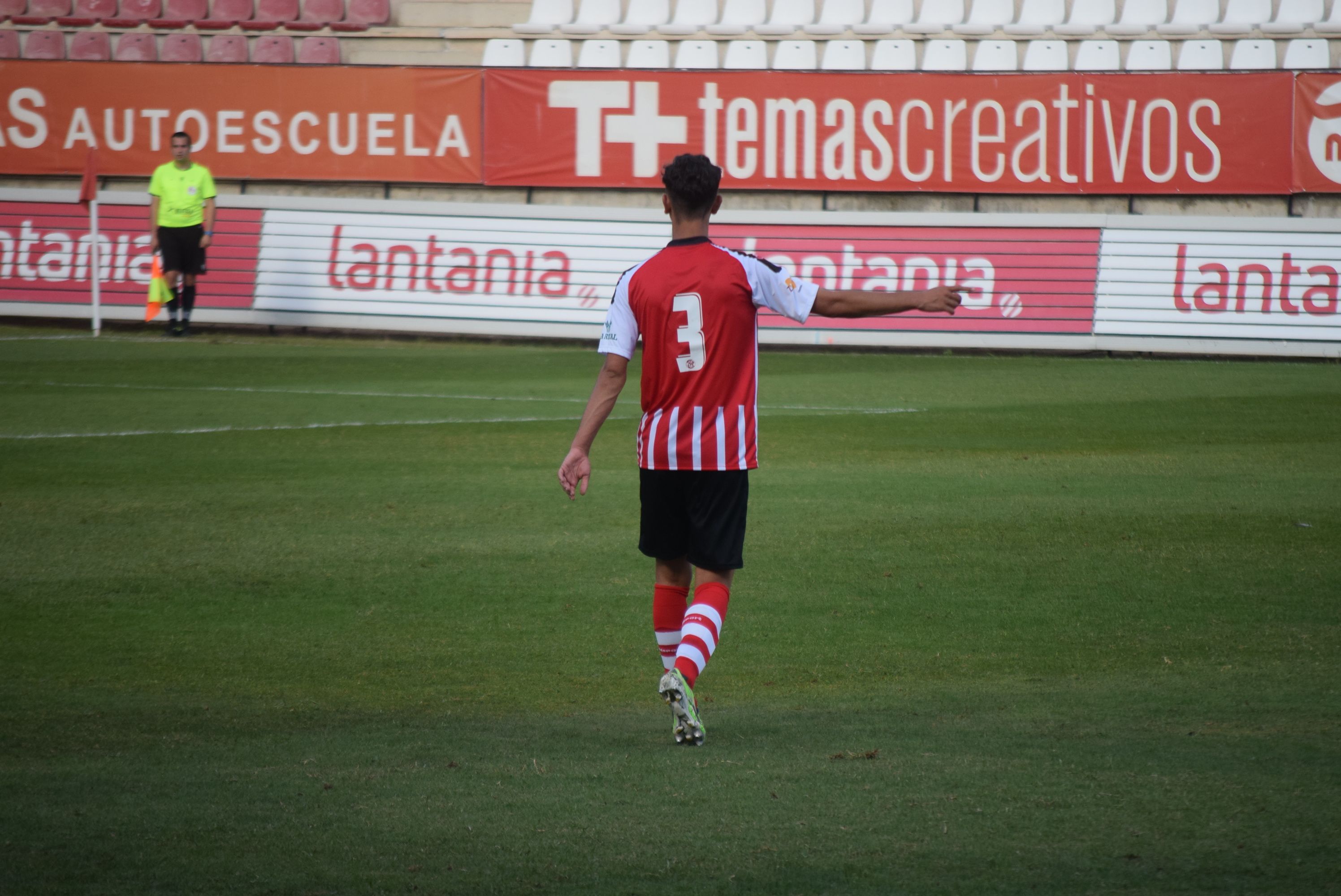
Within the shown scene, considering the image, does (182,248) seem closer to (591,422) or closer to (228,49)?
(228,49)

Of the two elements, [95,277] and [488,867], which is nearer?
[488,867]

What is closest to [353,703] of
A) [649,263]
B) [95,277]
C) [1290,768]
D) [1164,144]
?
[649,263]

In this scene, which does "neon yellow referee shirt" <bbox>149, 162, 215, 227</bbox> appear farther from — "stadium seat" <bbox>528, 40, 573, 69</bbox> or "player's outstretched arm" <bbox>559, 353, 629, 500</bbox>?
"player's outstretched arm" <bbox>559, 353, 629, 500</bbox>

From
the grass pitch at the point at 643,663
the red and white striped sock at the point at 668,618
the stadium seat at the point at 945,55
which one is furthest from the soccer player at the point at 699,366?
the stadium seat at the point at 945,55

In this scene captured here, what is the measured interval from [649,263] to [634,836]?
208cm

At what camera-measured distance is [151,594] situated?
683 cm

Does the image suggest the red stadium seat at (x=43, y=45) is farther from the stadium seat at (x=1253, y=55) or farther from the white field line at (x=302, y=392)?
the stadium seat at (x=1253, y=55)

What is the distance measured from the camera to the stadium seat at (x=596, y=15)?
24516 mm

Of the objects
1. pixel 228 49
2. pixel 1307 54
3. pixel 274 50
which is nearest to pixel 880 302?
pixel 1307 54

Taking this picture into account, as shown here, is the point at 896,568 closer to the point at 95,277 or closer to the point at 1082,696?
the point at 1082,696

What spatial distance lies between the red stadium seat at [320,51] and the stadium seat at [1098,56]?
464 inches

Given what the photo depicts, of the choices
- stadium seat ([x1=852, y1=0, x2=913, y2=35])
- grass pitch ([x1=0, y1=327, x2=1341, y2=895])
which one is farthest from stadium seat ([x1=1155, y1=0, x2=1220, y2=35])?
grass pitch ([x1=0, y1=327, x2=1341, y2=895])

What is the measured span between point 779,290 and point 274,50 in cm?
2154

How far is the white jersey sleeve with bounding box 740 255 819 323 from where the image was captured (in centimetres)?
495
